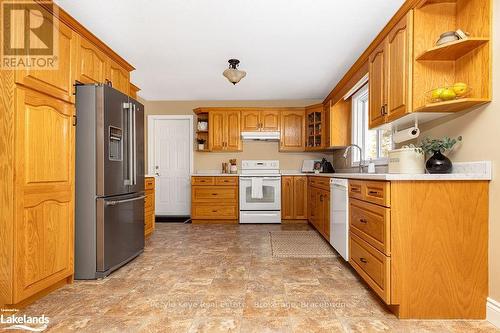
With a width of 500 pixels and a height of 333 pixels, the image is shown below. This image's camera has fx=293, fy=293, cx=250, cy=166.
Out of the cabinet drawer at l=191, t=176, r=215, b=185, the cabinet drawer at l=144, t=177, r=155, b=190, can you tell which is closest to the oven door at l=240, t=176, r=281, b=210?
the cabinet drawer at l=191, t=176, r=215, b=185

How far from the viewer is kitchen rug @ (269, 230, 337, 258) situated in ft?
10.5

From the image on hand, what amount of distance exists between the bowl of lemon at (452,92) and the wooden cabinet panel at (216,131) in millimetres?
3903

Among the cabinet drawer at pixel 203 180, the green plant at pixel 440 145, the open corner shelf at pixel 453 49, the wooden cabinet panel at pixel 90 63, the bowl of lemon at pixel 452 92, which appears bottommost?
the cabinet drawer at pixel 203 180

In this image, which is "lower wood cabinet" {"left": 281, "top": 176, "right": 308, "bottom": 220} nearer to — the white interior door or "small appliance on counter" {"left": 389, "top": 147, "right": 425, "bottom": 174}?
the white interior door

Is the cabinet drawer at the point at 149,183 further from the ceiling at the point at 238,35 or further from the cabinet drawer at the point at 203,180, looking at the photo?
the ceiling at the point at 238,35

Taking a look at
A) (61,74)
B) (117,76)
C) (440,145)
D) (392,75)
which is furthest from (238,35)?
(440,145)

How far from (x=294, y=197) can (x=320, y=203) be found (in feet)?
3.75

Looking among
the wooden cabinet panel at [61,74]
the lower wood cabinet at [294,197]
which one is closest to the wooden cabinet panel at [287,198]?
the lower wood cabinet at [294,197]

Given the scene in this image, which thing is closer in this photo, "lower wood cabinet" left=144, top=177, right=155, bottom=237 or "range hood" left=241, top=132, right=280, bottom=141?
"lower wood cabinet" left=144, top=177, right=155, bottom=237

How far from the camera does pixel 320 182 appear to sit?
4.03 m

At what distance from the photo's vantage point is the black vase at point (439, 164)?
2.01 m

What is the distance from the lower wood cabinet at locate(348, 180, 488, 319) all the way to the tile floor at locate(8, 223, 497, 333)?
0.37 ft

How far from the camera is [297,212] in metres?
5.11

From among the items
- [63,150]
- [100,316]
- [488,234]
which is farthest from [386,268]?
[63,150]
